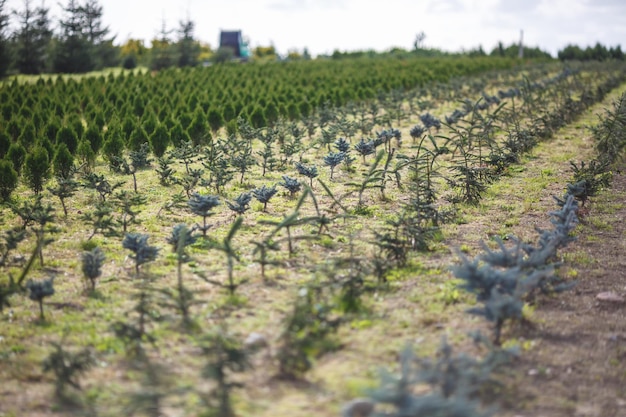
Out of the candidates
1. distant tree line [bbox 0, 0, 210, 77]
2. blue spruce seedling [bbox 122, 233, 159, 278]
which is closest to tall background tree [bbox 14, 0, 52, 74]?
distant tree line [bbox 0, 0, 210, 77]

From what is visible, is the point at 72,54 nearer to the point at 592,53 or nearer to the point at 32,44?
the point at 32,44

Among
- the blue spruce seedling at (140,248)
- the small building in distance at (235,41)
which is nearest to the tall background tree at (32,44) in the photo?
the small building in distance at (235,41)

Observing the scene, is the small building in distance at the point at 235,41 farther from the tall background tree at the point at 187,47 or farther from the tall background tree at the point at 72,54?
the tall background tree at the point at 72,54

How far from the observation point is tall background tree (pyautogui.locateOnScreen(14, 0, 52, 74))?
127 feet

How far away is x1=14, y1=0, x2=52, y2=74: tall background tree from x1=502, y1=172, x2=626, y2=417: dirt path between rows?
38.3 m

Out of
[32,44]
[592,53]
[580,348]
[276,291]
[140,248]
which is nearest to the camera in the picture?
[580,348]

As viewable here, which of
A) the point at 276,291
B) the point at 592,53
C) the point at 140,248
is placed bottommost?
the point at 276,291

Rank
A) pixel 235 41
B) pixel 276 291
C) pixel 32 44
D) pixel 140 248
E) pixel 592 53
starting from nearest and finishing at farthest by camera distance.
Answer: pixel 276 291 → pixel 140 248 → pixel 32 44 → pixel 592 53 → pixel 235 41

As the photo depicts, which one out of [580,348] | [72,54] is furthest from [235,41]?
[580,348]

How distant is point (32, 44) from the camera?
127ft

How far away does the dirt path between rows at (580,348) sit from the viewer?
4301 mm

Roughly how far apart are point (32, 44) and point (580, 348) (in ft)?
135

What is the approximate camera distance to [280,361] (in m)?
4.76

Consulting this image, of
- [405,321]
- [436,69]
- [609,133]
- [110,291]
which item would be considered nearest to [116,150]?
[110,291]
